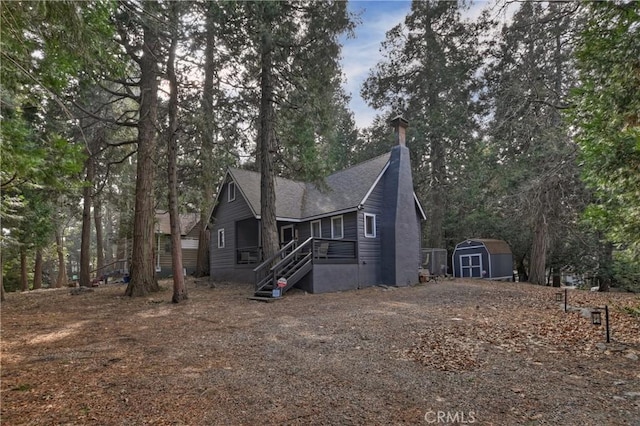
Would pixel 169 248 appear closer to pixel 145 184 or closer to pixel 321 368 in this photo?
pixel 145 184

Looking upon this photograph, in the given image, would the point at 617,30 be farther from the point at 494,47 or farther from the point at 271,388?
the point at 494,47

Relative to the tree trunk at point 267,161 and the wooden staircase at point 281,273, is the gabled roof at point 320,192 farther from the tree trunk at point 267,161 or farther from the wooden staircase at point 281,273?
the wooden staircase at point 281,273

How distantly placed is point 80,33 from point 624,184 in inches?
310

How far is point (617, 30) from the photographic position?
476 cm

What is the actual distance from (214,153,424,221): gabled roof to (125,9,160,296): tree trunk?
5.46 metres

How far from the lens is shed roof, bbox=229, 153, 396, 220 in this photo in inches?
621

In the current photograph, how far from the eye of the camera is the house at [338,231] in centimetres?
1338

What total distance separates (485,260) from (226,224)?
50.6ft

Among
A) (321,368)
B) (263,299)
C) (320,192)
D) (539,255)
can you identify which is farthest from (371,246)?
(321,368)

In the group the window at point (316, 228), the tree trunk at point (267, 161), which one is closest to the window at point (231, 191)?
the window at point (316, 228)

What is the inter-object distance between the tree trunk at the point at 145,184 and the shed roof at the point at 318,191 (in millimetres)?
5503

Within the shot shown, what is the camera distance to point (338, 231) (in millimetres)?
15812

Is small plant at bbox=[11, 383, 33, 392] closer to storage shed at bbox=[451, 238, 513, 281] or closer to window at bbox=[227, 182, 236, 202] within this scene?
window at bbox=[227, 182, 236, 202]

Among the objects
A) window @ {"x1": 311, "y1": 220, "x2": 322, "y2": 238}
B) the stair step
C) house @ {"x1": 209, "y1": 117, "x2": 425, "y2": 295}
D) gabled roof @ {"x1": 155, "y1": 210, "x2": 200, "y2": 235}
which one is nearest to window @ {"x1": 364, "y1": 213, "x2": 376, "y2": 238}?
house @ {"x1": 209, "y1": 117, "x2": 425, "y2": 295}
